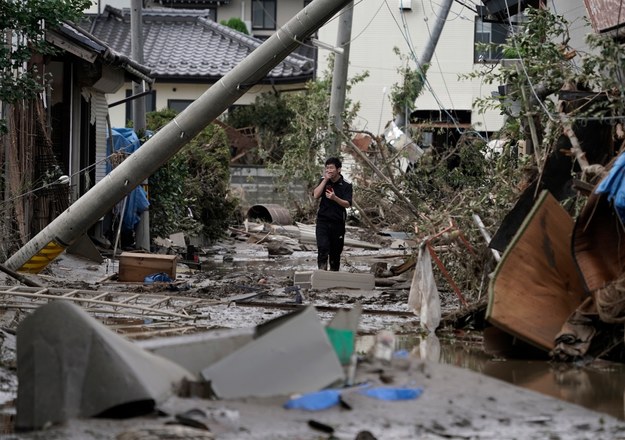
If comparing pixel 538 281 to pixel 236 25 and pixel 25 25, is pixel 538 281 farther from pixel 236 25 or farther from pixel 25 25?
pixel 236 25

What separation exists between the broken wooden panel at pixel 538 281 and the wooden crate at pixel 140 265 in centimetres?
722

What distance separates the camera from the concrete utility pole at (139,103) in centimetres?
2002

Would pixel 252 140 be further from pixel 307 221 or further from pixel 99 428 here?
pixel 99 428

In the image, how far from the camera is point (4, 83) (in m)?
13.2

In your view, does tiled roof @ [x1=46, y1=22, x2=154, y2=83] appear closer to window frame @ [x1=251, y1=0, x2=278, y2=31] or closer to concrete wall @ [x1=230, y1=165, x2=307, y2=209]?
concrete wall @ [x1=230, y1=165, x2=307, y2=209]

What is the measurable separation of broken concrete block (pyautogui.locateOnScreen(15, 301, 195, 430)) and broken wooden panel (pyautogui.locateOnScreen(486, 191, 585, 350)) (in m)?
3.23

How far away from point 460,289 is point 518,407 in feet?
18.8

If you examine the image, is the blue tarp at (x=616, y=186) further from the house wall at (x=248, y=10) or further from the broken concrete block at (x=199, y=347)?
the house wall at (x=248, y=10)

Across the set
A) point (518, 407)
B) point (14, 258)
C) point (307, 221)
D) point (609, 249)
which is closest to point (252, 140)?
point (307, 221)

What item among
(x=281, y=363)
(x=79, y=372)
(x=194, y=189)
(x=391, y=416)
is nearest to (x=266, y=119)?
(x=194, y=189)

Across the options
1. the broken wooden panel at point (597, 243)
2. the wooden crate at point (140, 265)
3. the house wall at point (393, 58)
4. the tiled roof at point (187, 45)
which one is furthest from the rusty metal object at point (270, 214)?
the broken wooden panel at point (597, 243)

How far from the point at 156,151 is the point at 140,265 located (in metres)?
1.84

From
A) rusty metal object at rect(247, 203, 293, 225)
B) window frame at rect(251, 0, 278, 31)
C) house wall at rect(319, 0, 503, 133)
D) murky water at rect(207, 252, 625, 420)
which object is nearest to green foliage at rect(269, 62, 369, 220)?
Result: rusty metal object at rect(247, 203, 293, 225)

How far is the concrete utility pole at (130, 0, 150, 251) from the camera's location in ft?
65.7
